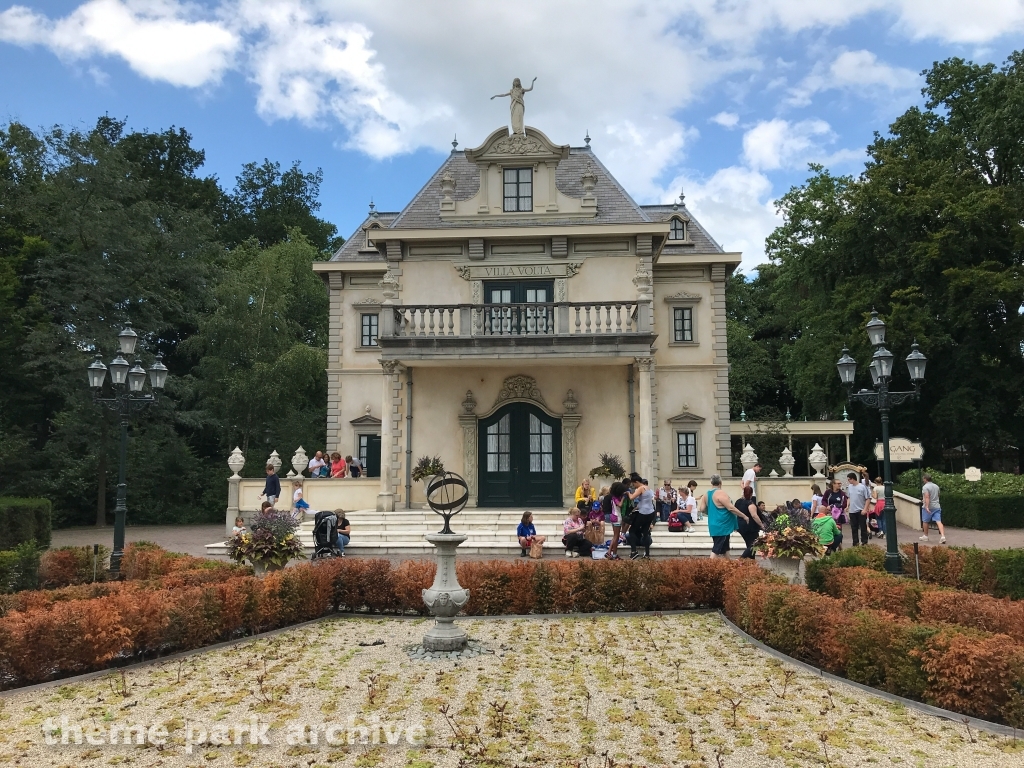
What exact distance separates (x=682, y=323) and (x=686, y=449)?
4030 mm

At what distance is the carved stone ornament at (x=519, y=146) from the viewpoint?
72.5ft

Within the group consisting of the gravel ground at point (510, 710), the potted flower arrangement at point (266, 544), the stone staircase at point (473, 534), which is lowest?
the gravel ground at point (510, 710)

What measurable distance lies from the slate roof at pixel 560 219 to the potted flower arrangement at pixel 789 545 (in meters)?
12.8

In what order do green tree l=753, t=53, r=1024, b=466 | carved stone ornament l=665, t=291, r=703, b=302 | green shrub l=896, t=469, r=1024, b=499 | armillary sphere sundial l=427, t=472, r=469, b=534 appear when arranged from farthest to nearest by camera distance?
green tree l=753, t=53, r=1024, b=466 < carved stone ornament l=665, t=291, r=703, b=302 < green shrub l=896, t=469, r=1024, b=499 < armillary sphere sundial l=427, t=472, r=469, b=534

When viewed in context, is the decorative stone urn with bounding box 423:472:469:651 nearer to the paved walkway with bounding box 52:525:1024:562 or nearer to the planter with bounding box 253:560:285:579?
the planter with bounding box 253:560:285:579

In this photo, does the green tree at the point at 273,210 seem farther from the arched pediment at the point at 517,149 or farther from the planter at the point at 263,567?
the planter at the point at 263,567

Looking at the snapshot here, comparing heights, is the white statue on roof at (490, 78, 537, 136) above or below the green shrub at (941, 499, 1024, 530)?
above

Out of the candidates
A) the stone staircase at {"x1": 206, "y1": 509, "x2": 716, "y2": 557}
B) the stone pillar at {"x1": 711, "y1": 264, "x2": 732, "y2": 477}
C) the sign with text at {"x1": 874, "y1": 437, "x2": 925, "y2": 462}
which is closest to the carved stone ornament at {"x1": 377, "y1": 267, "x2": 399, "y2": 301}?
the stone staircase at {"x1": 206, "y1": 509, "x2": 716, "y2": 557}

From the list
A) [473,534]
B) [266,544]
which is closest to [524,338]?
[473,534]

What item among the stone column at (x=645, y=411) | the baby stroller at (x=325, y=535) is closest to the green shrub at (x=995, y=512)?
the stone column at (x=645, y=411)

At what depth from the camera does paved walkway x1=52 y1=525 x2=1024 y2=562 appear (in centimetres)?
1705

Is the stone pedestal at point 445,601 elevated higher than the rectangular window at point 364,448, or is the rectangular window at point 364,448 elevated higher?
the rectangular window at point 364,448

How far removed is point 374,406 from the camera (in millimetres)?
25203

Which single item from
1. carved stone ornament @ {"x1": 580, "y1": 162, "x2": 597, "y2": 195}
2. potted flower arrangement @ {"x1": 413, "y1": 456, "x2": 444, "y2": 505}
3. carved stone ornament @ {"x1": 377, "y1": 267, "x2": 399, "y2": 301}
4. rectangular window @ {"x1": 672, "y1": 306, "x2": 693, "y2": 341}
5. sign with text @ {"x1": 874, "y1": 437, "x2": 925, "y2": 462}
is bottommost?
potted flower arrangement @ {"x1": 413, "y1": 456, "x2": 444, "y2": 505}
